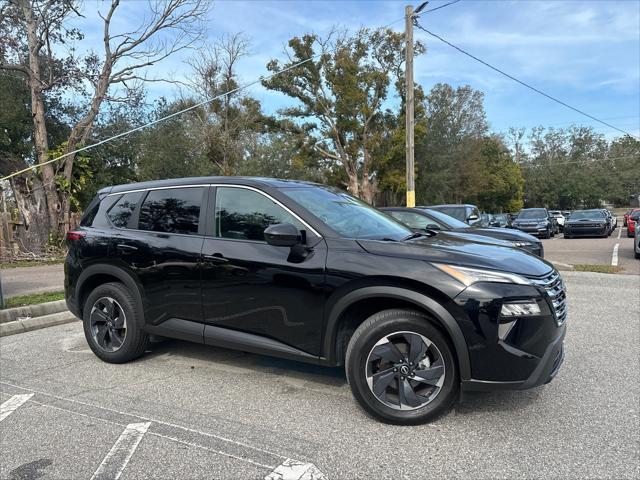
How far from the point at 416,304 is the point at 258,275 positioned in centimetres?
125

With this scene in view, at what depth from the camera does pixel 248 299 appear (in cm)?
388

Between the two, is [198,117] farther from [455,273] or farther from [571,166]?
[571,166]

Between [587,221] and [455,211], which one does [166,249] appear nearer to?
[455,211]

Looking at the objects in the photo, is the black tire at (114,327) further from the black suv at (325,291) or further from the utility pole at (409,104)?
the utility pole at (409,104)

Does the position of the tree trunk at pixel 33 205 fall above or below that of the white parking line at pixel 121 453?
above

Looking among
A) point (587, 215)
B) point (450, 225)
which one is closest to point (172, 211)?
point (450, 225)

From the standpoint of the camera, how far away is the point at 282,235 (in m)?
3.54

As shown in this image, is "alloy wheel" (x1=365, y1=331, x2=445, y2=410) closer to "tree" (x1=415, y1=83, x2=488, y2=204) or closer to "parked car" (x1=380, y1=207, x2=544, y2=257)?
"parked car" (x1=380, y1=207, x2=544, y2=257)

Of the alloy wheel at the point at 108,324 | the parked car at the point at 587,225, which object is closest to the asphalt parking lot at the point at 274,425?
the alloy wheel at the point at 108,324

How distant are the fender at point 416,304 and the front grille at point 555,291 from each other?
62 cm

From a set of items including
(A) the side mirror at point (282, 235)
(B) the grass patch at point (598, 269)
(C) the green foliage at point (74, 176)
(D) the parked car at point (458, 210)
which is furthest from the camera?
(C) the green foliage at point (74, 176)

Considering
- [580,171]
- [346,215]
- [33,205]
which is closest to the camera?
[346,215]

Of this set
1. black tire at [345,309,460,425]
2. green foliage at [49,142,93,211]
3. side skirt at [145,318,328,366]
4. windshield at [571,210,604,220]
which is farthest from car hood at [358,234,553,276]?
windshield at [571,210,604,220]

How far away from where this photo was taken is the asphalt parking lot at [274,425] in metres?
2.91
